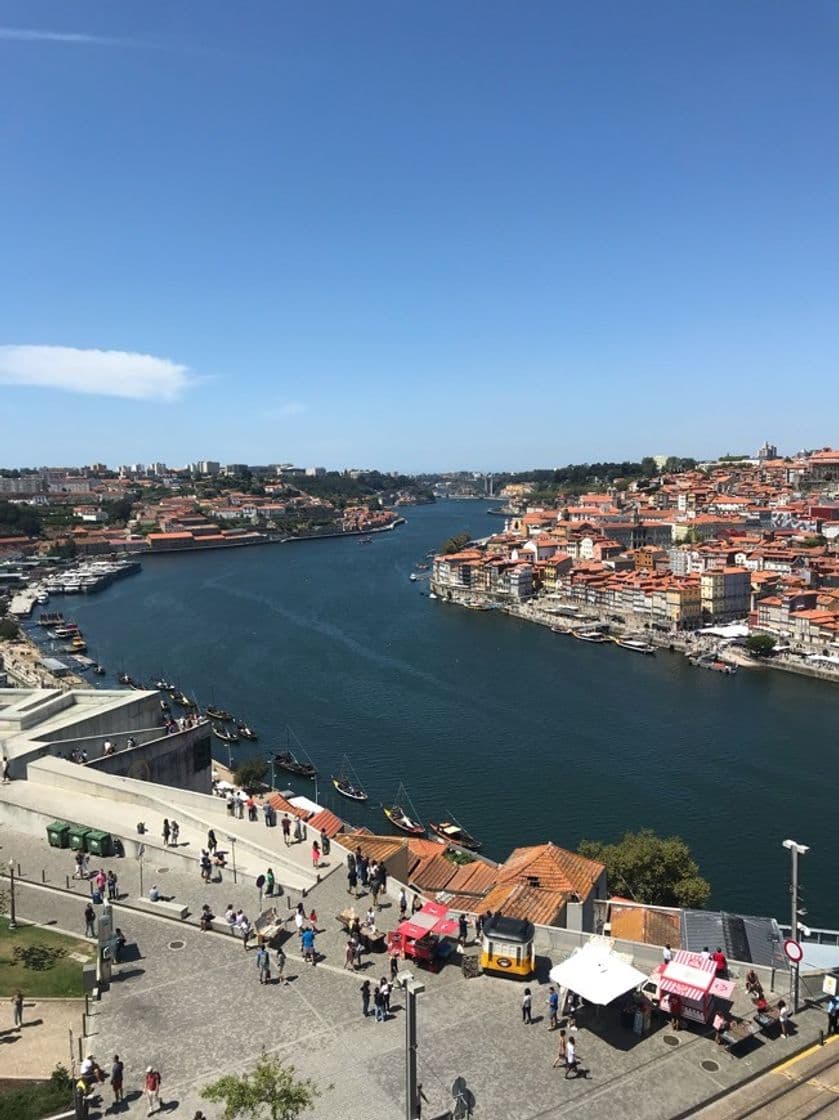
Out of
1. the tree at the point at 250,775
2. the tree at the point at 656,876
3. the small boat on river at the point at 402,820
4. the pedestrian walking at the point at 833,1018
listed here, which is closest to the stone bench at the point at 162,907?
the pedestrian walking at the point at 833,1018

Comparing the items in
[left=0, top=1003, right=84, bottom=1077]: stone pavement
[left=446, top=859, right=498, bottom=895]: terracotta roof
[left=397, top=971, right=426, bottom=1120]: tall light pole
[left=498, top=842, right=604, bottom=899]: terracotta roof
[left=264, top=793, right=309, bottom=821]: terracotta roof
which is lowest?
[left=264, top=793, right=309, bottom=821]: terracotta roof

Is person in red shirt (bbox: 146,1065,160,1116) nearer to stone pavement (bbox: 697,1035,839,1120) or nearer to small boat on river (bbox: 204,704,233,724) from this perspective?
stone pavement (bbox: 697,1035,839,1120)

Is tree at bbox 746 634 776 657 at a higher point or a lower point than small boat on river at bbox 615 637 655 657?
higher

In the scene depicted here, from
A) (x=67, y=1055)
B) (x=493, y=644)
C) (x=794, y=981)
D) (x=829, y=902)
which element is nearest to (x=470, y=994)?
(x=794, y=981)

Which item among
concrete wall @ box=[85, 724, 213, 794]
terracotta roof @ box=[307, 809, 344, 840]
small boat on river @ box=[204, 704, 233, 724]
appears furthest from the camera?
small boat on river @ box=[204, 704, 233, 724]

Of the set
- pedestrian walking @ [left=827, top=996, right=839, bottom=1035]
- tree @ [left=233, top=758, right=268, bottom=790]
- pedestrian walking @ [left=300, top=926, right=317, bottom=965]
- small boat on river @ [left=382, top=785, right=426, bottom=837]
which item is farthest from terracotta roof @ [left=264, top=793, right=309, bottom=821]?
pedestrian walking @ [left=827, top=996, right=839, bottom=1035]

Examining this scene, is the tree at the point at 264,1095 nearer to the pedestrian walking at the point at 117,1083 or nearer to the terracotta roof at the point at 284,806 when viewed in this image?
the pedestrian walking at the point at 117,1083
